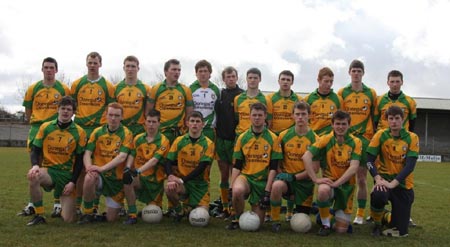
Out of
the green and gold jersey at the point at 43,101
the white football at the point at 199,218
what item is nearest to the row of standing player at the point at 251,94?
the green and gold jersey at the point at 43,101

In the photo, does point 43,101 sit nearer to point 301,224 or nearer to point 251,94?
point 251,94

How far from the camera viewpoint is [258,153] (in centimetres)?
523

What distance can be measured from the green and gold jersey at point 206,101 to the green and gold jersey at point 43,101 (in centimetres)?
185

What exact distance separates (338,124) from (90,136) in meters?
3.07

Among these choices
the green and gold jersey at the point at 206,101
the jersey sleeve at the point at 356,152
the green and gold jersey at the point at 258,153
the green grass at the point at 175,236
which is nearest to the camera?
the green grass at the point at 175,236

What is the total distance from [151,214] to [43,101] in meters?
2.25

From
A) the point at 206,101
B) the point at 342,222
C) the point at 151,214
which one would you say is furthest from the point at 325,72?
the point at 151,214

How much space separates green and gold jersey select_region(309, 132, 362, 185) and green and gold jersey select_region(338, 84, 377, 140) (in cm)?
87

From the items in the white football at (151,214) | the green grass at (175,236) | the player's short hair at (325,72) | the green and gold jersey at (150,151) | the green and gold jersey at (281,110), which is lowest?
the green grass at (175,236)

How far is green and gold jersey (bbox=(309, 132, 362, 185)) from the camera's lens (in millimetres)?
5004

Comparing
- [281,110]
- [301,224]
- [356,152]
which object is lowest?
[301,224]

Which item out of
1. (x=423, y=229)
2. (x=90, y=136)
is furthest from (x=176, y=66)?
(x=423, y=229)

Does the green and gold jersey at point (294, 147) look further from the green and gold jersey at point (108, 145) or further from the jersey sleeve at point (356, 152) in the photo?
the green and gold jersey at point (108, 145)

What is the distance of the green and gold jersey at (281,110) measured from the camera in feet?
19.5
